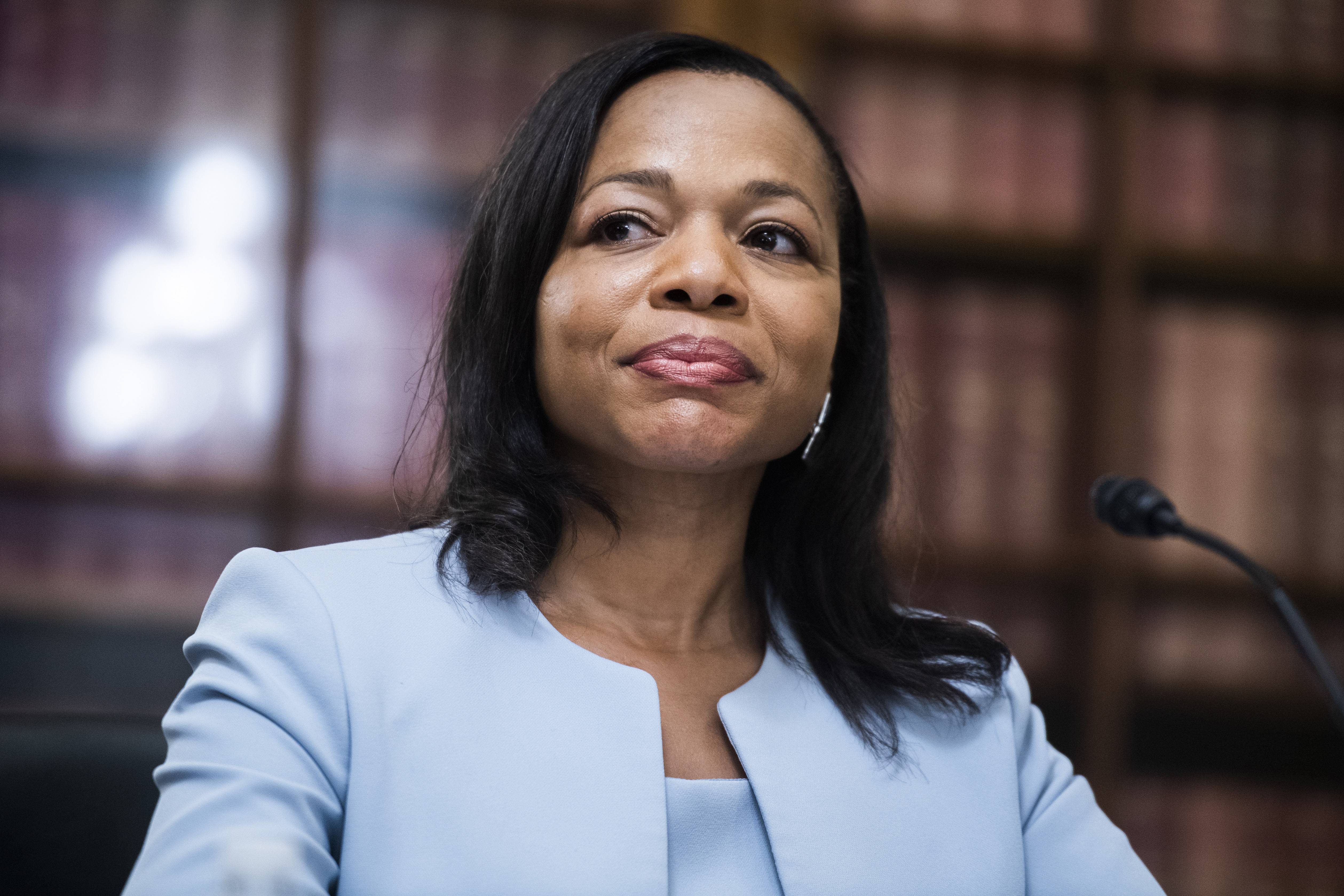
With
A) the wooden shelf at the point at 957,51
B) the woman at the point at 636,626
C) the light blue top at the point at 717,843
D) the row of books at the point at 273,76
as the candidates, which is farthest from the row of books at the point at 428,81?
the light blue top at the point at 717,843

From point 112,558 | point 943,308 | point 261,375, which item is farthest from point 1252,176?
point 112,558

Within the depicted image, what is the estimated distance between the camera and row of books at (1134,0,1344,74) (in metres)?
2.46

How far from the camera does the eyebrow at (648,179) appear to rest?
3.52 ft

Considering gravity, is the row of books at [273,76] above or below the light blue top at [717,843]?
above

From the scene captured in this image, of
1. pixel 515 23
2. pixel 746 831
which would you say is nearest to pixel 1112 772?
pixel 746 831

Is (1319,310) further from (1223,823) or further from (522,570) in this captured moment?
(522,570)

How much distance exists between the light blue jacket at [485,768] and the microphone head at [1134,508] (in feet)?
0.95

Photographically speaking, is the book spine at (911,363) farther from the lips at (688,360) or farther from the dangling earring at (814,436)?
the lips at (688,360)

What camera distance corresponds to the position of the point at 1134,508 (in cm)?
119

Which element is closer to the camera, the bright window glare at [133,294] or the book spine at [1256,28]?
the bright window glare at [133,294]

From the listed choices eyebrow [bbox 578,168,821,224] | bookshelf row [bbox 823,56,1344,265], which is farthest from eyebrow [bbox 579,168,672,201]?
bookshelf row [bbox 823,56,1344,265]

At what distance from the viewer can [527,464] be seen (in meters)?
1.12

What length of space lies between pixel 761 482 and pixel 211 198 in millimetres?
1367

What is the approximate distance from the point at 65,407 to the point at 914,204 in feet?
5.64
